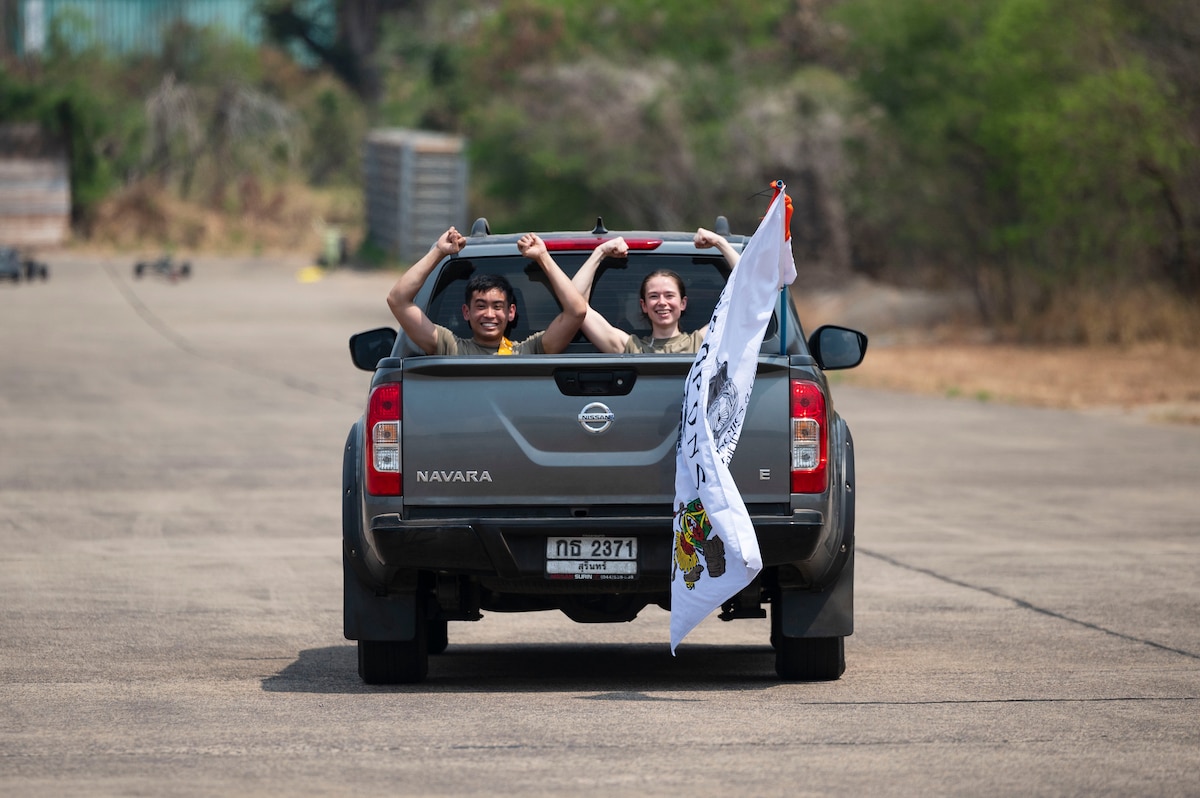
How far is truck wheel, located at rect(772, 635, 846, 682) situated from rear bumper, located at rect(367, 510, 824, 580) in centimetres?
63

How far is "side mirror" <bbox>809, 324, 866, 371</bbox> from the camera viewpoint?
28.8 ft

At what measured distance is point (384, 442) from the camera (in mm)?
7617

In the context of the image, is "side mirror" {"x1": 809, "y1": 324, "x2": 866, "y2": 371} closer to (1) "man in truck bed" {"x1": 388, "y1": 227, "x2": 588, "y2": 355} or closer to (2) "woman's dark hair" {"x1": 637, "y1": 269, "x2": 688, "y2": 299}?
(2) "woman's dark hair" {"x1": 637, "y1": 269, "x2": 688, "y2": 299}

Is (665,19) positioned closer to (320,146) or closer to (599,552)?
(320,146)

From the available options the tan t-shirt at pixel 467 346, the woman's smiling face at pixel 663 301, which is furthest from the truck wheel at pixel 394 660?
the woman's smiling face at pixel 663 301

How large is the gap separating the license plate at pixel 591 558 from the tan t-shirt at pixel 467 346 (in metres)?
1.00

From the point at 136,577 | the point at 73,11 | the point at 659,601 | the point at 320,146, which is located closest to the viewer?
the point at 659,601

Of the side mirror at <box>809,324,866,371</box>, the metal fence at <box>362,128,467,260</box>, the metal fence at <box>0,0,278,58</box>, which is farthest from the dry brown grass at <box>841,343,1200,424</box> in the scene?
the metal fence at <box>0,0,278,58</box>

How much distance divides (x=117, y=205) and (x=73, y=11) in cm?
1179

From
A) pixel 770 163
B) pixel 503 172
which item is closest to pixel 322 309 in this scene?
pixel 503 172

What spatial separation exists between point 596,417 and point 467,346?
108 centimetres

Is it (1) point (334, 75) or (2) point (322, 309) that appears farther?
(1) point (334, 75)

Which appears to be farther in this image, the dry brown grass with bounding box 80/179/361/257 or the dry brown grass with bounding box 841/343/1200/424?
the dry brown grass with bounding box 80/179/361/257

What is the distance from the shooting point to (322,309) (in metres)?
38.9
